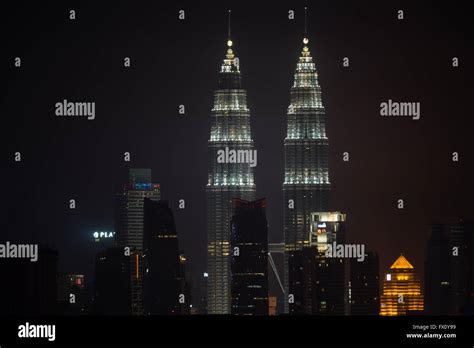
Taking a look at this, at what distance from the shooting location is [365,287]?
5634 cm

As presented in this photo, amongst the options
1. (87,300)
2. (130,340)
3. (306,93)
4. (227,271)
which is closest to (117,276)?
(87,300)

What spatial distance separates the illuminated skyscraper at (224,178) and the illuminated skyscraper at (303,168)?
1935mm

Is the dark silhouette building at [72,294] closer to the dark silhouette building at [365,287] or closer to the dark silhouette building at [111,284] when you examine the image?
the dark silhouette building at [111,284]

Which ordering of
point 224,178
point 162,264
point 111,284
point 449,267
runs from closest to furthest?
point 111,284 < point 449,267 < point 162,264 < point 224,178

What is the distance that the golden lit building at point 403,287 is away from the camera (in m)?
51.3

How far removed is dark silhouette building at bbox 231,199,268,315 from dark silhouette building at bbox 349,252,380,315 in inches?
146

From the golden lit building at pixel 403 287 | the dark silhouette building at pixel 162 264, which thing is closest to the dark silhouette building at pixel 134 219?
the dark silhouette building at pixel 162 264

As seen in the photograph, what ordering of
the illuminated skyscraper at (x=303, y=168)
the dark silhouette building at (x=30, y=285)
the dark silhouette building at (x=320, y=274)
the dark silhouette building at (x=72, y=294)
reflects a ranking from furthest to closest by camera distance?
1. the illuminated skyscraper at (x=303, y=168)
2. the dark silhouette building at (x=320, y=274)
3. the dark silhouette building at (x=72, y=294)
4. the dark silhouette building at (x=30, y=285)

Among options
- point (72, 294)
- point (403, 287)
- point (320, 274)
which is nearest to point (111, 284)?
point (72, 294)

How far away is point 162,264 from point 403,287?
1057cm

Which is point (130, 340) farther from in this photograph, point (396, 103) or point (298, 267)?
point (298, 267)

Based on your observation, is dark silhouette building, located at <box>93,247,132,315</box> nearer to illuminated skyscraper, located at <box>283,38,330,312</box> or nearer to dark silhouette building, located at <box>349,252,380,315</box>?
illuminated skyscraper, located at <box>283,38,330,312</box>

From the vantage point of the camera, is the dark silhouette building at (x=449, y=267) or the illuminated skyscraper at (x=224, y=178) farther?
the illuminated skyscraper at (x=224, y=178)

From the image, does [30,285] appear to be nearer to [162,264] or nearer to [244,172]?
[162,264]
